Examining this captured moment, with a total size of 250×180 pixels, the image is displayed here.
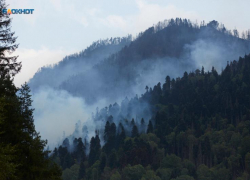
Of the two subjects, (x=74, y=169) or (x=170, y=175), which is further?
(x=74, y=169)

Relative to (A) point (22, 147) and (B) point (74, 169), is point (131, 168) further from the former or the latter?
(A) point (22, 147)

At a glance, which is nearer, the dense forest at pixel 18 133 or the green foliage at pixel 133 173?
the dense forest at pixel 18 133

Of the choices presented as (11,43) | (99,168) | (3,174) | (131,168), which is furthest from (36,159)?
(99,168)

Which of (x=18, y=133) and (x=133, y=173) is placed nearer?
(x=18, y=133)

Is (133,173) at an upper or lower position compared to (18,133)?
lower

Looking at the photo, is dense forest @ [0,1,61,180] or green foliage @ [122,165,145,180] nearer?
dense forest @ [0,1,61,180]

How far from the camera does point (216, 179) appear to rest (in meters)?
165

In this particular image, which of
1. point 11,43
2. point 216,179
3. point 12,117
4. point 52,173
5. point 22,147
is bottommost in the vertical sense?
point 216,179

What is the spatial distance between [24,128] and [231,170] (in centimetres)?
15559

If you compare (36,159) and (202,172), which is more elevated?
(36,159)

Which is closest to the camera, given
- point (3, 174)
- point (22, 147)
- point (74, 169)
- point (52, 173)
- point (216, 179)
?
point (3, 174)

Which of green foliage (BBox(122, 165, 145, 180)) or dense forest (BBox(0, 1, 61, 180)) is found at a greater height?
dense forest (BBox(0, 1, 61, 180))

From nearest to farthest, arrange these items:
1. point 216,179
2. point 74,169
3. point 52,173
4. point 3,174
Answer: point 3,174, point 52,173, point 216,179, point 74,169

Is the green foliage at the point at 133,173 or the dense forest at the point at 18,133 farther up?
the dense forest at the point at 18,133
